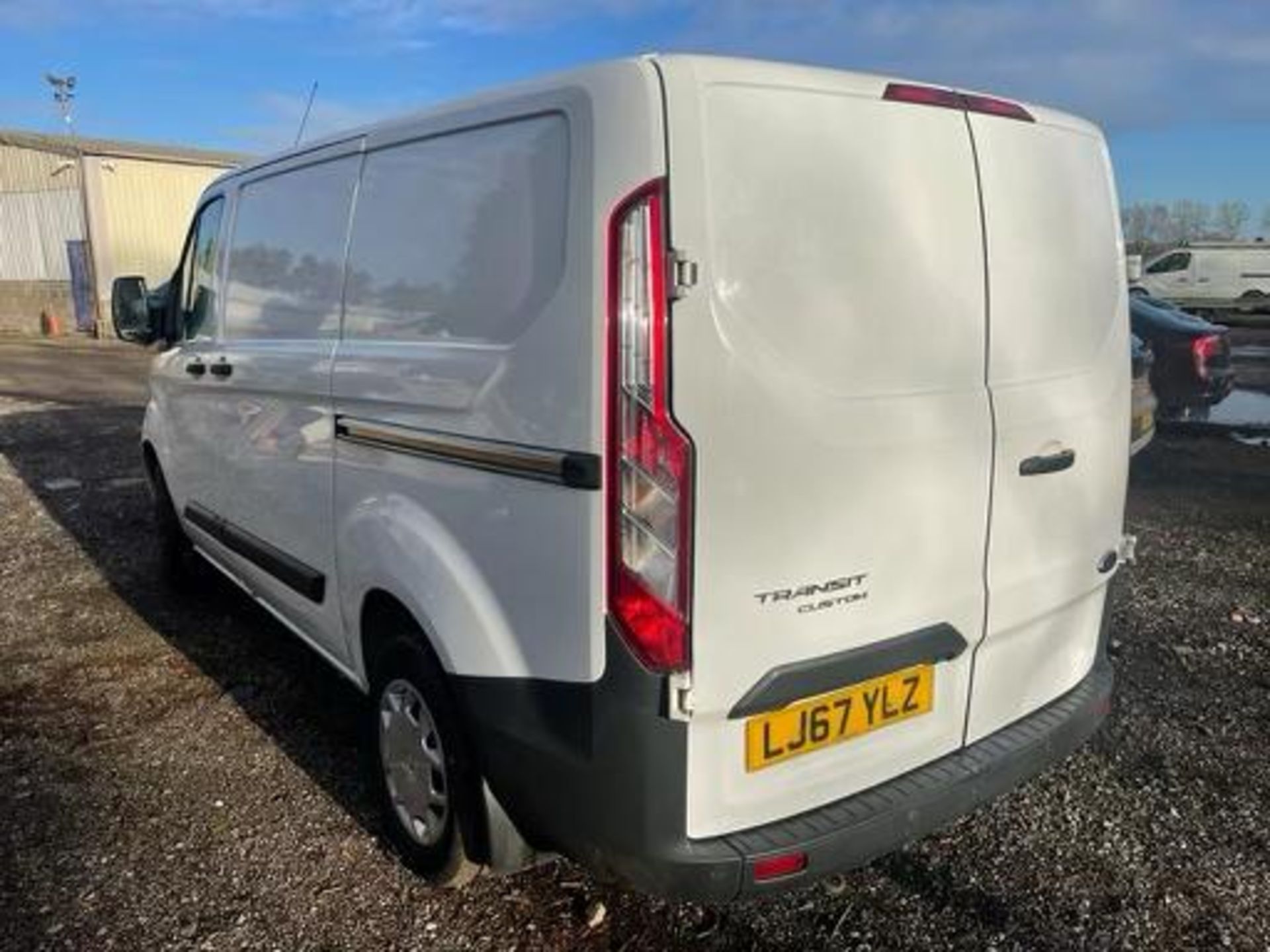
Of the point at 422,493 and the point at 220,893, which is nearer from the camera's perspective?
the point at 422,493

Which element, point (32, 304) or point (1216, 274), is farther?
point (1216, 274)

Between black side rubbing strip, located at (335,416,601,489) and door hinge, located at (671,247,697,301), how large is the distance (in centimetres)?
36

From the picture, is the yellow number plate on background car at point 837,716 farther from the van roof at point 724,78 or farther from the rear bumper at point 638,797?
the van roof at point 724,78

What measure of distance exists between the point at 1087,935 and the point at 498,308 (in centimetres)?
216

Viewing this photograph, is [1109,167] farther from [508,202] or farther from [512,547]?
[512,547]

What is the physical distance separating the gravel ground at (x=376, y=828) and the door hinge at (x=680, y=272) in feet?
5.55

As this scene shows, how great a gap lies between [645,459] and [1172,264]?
1442 inches

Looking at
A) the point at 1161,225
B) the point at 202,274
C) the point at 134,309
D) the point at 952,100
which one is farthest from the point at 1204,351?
the point at 1161,225

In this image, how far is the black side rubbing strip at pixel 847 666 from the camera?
7.53 ft

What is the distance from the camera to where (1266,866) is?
3037 mm

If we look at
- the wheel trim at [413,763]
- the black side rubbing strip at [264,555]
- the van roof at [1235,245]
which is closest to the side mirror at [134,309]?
the black side rubbing strip at [264,555]

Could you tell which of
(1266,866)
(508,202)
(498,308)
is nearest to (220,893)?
(498,308)

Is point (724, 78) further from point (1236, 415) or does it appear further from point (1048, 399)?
point (1236, 415)

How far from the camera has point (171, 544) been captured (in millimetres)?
5684
